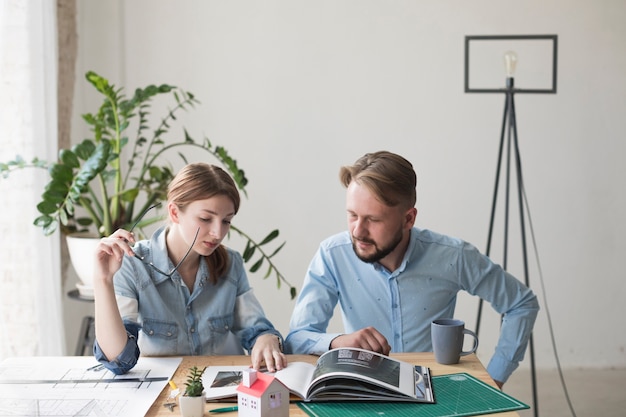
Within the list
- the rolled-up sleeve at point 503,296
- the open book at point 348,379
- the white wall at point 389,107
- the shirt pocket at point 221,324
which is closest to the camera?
the open book at point 348,379

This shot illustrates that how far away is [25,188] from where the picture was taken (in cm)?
287

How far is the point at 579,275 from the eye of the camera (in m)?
3.89

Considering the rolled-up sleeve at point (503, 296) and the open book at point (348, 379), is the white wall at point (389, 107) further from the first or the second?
the open book at point (348, 379)

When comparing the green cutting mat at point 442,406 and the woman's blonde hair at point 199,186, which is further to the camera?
the woman's blonde hair at point 199,186

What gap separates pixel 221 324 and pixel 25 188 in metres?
1.27

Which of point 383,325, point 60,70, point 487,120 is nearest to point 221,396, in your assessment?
Answer: point 383,325

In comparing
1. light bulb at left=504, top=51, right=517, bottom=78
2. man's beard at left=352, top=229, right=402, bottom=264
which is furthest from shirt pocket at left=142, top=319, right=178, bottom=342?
light bulb at left=504, top=51, right=517, bottom=78

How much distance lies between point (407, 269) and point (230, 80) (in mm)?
1940

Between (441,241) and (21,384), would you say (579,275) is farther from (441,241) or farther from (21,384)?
(21,384)

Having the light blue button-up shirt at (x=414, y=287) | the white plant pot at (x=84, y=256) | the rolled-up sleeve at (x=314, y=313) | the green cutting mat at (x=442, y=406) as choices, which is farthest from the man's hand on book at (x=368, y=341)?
the white plant pot at (x=84, y=256)

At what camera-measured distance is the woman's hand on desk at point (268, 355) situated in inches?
66.5

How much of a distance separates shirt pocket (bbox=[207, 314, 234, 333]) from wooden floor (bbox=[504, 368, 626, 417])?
5.99 feet

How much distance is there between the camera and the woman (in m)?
1.86

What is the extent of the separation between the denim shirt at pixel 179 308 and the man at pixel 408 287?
147 mm
